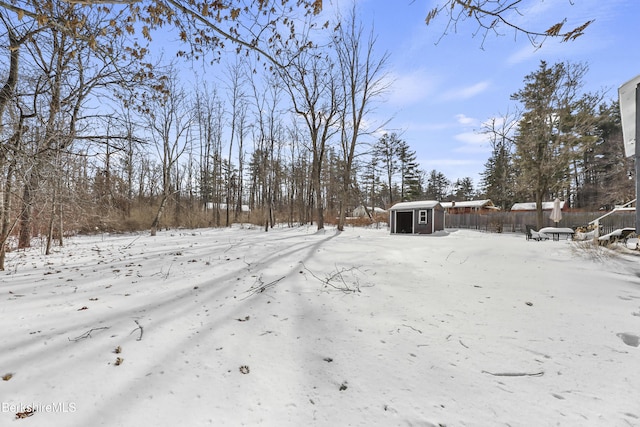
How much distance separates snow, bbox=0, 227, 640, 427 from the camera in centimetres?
166

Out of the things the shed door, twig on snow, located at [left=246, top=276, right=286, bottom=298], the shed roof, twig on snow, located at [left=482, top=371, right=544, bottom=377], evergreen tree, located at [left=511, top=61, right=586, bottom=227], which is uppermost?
evergreen tree, located at [left=511, top=61, right=586, bottom=227]

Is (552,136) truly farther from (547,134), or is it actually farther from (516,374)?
(516,374)

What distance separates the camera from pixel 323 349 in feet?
7.72

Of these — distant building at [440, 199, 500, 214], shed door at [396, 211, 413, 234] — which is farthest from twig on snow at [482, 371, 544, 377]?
distant building at [440, 199, 500, 214]

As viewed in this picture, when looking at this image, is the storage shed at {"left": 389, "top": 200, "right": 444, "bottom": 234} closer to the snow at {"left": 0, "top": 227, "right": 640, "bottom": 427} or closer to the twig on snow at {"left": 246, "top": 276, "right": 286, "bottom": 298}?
the snow at {"left": 0, "top": 227, "right": 640, "bottom": 427}

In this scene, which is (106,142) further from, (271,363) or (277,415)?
(277,415)

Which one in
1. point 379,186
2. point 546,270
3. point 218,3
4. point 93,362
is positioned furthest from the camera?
point 379,186

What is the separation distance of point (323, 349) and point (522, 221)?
2551cm

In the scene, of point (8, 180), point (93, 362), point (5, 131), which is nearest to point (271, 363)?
point (93, 362)

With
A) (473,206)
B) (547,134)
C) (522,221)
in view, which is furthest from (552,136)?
(473,206)

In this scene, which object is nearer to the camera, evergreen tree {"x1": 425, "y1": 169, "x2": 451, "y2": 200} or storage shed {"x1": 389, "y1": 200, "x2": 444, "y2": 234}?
storage shed {"x1": 389, "y1": 200, "x2": 444, "y2": 234}

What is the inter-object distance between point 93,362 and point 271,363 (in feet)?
4.58

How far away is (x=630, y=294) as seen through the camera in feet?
12.0

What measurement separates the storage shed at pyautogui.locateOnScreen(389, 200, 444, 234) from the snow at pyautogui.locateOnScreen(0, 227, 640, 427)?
1187cm
